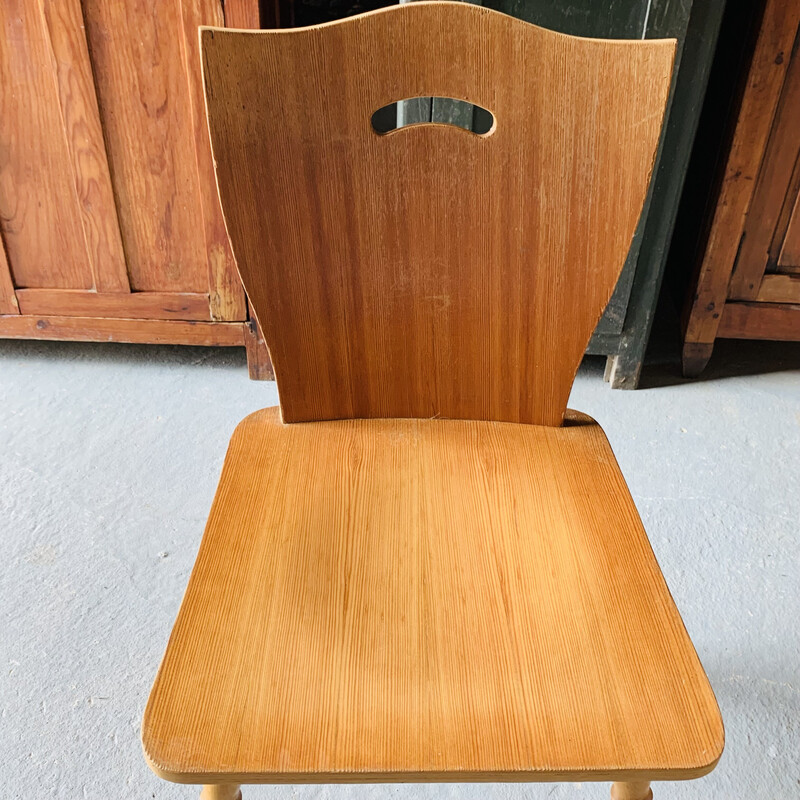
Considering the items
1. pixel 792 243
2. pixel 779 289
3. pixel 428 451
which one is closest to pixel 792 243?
pixel 792 243

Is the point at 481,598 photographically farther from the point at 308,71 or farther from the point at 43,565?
the point at 43,565

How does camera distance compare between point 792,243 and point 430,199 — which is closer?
point 430,199

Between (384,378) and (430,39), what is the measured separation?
0.34 meters

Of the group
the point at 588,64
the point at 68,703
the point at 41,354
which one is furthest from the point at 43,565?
the point at 588,64

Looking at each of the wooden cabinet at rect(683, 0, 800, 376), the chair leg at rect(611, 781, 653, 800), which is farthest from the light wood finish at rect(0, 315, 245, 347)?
the chair leg at rect(611, 781, 653, 800)

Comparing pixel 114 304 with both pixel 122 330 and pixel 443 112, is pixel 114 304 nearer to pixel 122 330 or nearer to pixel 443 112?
pixel 122 330

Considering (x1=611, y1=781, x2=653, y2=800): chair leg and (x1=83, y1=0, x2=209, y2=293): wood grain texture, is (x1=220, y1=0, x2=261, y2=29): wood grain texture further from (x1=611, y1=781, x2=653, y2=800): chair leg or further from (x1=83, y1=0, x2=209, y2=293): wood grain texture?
(x1=611, y1=781, x2=653, y2=800): chair leg

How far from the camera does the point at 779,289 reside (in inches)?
65.5

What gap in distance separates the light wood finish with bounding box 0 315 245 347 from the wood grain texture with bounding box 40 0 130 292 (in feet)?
0.30

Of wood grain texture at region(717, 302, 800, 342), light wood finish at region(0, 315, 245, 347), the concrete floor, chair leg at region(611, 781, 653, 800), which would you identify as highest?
chair leg at region(611, 781, 653, 800)

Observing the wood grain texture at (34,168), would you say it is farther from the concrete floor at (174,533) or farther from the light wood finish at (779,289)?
the light wood finish at (779,289)

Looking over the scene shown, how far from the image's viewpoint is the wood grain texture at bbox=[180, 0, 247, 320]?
137 centimetres

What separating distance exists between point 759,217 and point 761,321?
25 cm

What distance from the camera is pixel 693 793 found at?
974mm
